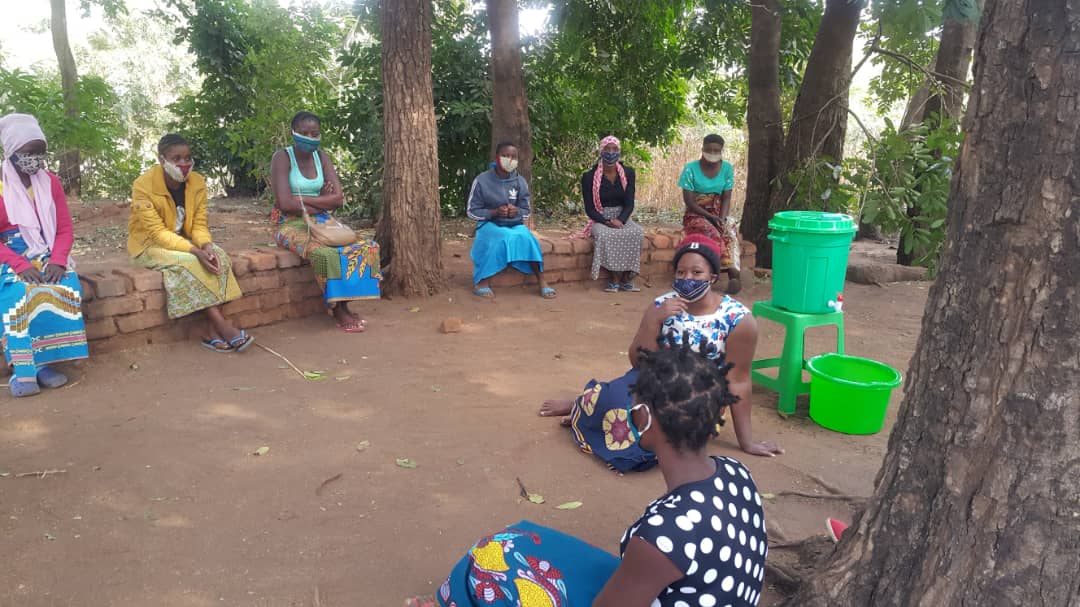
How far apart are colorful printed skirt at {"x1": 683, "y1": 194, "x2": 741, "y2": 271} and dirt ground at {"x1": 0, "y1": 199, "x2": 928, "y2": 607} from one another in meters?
1.74

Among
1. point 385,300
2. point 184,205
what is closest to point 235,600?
point 184,205

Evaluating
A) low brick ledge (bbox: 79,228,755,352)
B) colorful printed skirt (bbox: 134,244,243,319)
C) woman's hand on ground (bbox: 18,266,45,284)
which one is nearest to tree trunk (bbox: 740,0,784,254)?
low brick ledge (bbox: 79,228,755,352)

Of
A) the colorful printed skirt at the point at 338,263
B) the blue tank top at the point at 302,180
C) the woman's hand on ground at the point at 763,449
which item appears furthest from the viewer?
the blue tank top at the point at 302,180

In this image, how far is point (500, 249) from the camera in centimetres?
655

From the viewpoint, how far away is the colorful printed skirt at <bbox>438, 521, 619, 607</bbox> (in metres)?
2.02

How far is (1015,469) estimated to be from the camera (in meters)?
1.77

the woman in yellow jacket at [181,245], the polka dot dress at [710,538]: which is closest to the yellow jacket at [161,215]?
the woman in yellow jacket at [181,245]

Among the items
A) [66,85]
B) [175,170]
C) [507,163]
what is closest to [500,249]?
[507,163]

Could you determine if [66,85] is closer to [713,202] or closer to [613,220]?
[613,220]

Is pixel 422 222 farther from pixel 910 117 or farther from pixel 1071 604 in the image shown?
pixel 910 117

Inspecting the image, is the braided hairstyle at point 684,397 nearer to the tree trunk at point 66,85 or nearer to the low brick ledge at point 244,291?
the low brick ledge at point 244,291

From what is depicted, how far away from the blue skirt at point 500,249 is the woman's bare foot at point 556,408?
266 centimetres

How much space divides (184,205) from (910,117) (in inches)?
374

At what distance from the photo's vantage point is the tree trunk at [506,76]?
7.48 metres
